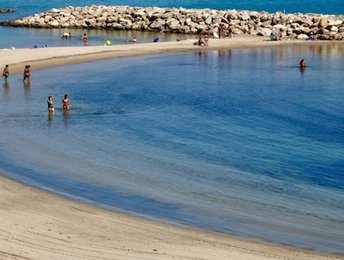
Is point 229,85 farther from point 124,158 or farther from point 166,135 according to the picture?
point 124,158

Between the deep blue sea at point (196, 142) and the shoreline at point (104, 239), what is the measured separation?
3.30ft

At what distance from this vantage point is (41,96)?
49.3 m

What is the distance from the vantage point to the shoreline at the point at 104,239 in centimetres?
2050

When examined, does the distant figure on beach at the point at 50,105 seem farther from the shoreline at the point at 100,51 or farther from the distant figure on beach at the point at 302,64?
the distant figure on beach at the point at 302,64

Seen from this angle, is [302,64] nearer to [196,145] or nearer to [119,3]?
[196,145]

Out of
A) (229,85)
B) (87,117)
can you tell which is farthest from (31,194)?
(229,85)

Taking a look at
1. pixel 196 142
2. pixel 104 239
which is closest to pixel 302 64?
pixel 196 142

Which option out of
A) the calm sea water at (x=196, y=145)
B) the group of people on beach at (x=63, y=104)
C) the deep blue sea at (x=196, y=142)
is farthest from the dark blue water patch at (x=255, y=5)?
the group of people on beach at (x=63, y=104)

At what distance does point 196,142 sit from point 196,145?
0.73 m

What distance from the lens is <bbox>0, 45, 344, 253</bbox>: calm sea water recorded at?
84.7ft

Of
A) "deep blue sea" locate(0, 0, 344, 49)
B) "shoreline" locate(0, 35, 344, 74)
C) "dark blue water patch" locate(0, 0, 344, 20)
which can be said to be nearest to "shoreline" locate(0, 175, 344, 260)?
"shoreline" locate(0, 35, 344, 74)

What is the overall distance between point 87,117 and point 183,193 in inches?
638

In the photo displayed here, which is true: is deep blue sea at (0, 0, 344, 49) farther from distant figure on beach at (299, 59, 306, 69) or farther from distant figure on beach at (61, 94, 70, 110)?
distant figure on beach at (61, 94, 70, 110)

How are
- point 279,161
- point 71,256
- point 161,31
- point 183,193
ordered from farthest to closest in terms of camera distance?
1. point 161,31
2. point 279,161
3. point 183,193
4. point 71,256
